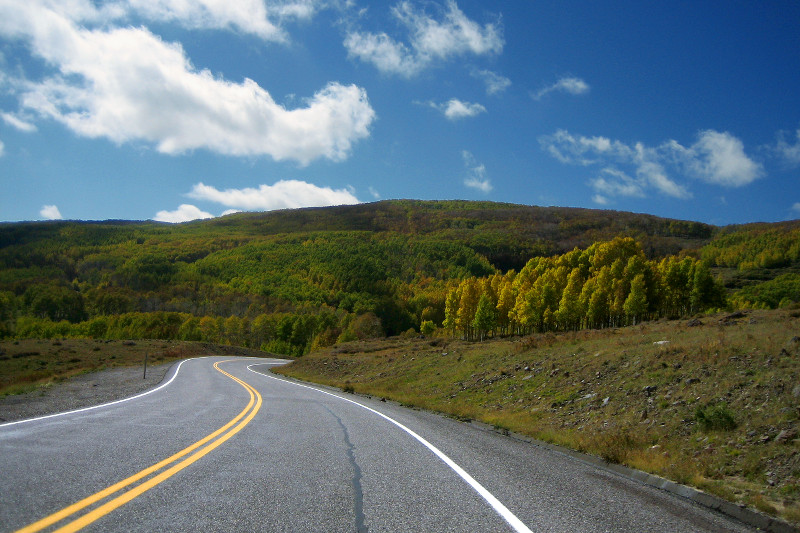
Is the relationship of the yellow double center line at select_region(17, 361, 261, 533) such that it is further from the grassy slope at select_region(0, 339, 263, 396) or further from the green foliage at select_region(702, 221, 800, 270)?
the green foliage at select_region(702, 221, 800, 270)

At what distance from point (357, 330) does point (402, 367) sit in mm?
72018

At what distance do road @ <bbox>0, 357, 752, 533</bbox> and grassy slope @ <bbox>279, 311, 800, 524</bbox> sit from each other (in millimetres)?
1731

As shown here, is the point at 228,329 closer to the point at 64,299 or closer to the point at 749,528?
the point at 64,299

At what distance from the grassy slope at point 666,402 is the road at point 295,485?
5.68 ft

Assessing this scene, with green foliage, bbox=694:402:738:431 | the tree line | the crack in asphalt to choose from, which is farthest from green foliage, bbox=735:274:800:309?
the crack in asphalt

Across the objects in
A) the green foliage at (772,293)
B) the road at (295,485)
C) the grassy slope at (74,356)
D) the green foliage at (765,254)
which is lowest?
the grassy slope at (74,356)

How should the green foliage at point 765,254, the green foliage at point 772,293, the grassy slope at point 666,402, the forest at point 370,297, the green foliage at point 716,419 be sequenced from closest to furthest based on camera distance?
the grassy slope at point 666,402, the green foliage at point 716,419, the forest at point 370,297, the green foliage at point 772,293, the green foliage at point 765,254

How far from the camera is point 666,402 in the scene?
1245cm

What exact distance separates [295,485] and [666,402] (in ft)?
36.2

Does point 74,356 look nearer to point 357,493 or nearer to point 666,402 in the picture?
point 357,493

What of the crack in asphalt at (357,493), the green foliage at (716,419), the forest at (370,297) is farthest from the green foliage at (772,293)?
the crack in asphalt at (357,493)

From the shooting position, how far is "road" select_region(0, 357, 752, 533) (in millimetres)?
4227

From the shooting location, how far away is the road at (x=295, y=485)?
4.23 m

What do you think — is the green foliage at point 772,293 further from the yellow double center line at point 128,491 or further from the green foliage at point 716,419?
the yellow double center line at point 128,491
